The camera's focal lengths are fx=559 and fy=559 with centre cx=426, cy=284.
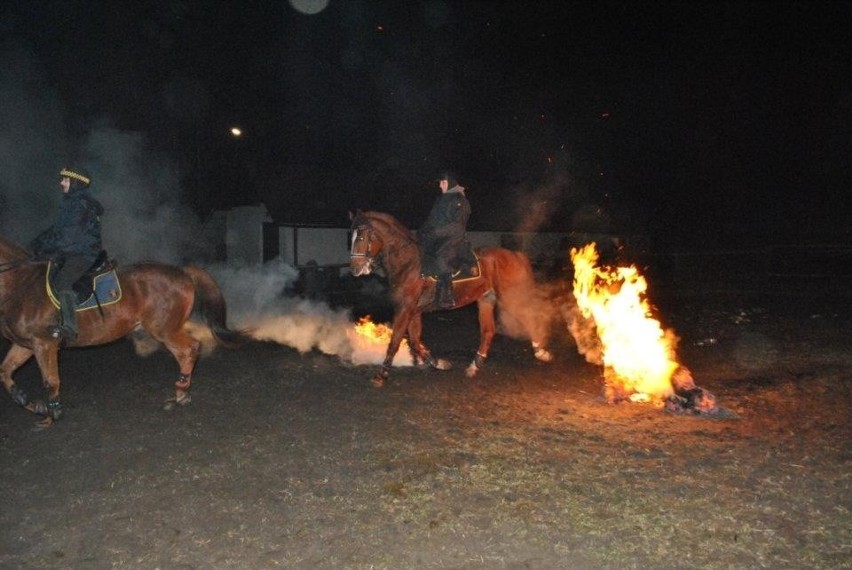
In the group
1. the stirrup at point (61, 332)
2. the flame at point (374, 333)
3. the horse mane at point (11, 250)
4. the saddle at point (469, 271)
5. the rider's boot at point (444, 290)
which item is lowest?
the flame at point (374, 333)

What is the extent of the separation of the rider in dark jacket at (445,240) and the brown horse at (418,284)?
15 centimetres

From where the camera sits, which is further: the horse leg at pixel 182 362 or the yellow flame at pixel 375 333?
the yellow flame at pixel 375 333

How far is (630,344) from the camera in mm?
8039

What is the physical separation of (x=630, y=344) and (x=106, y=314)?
712 centimetres

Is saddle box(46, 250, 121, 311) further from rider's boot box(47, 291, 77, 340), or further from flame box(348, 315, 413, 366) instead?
flame box(348, 315, 413, 366)

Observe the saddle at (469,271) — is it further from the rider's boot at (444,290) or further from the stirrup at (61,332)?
the stirrup at (61,332)

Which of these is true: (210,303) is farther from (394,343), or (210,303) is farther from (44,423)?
(394,343)

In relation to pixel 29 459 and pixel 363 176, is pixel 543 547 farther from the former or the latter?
pixel 363 176

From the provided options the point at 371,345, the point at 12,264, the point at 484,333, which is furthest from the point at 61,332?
the point at 484,333

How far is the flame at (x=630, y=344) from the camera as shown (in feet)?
25.3

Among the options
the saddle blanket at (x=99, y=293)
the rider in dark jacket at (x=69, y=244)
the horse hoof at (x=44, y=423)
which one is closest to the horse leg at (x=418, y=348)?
the saddle blanket at (x=99, y=293)

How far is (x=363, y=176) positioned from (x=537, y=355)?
85.1 ft

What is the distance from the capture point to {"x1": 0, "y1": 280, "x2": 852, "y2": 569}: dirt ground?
13.7 ft

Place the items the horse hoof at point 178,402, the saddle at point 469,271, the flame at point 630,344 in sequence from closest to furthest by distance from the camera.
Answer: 1. the horse hoof at point 178,402
2. the flame at point 630,344
3. the saddle at point 469,271
